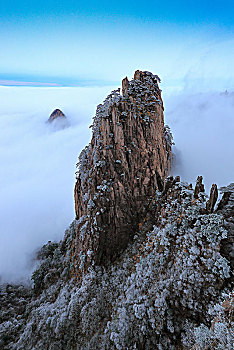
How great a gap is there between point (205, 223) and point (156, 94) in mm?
17407

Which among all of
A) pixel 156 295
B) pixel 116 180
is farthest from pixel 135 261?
pixel 116 180

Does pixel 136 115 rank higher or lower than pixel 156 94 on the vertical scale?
lower

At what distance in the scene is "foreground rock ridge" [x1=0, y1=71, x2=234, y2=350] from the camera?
10.1m

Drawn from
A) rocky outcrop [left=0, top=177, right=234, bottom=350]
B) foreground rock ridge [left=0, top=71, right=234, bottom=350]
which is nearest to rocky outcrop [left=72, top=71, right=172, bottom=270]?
foreground rock ridge [left=0, top=71, right=234, bottom=350]

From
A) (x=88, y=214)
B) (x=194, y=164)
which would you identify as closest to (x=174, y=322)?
(x=88, y=214)

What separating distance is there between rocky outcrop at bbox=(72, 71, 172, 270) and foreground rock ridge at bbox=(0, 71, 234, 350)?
0.37 feet

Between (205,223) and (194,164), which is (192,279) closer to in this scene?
(205,223)

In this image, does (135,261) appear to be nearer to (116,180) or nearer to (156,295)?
(156,295)

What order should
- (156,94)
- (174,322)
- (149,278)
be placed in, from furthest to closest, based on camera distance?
(156,94) < (149,278) < (174,322)

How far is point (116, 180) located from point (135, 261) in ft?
27.6

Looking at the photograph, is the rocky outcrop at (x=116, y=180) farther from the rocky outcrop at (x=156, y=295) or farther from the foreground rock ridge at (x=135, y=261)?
the rocky outcrop at (x=156, y=295)

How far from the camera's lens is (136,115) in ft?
63.3

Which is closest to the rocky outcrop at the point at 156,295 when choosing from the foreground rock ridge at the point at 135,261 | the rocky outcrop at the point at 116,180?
the foreground rock ridge at the point at 135,261

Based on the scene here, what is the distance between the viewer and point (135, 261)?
1578cm
